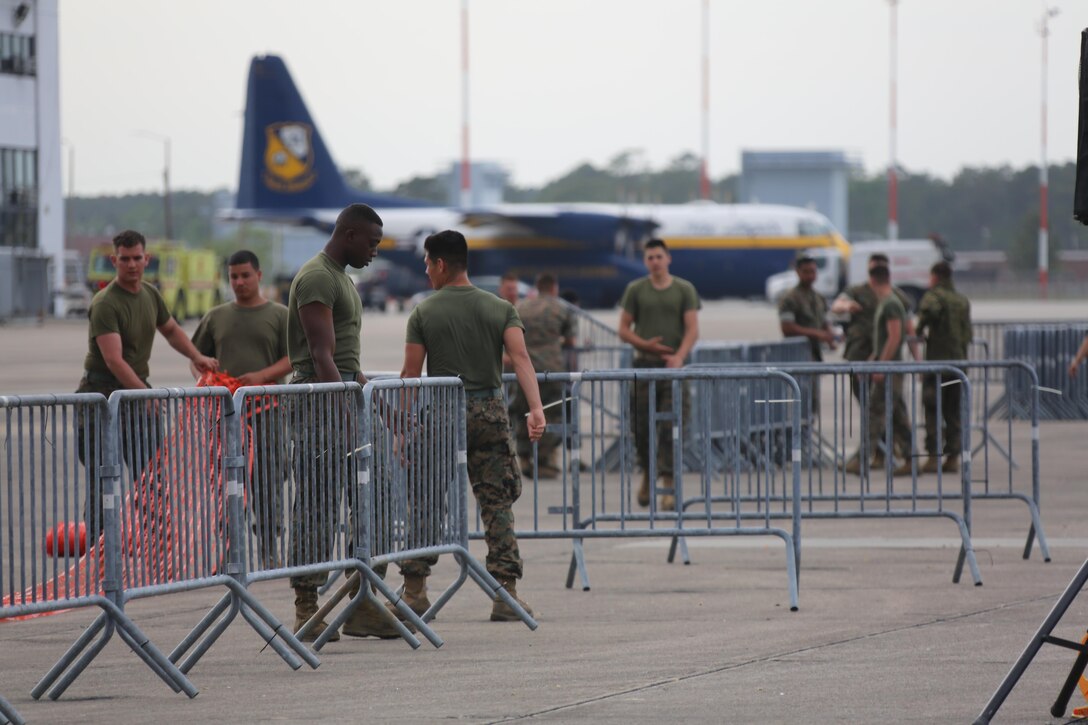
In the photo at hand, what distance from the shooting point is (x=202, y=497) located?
6.95 m

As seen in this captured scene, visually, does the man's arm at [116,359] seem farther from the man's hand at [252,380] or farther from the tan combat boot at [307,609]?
the tan combat boot at [307,609]

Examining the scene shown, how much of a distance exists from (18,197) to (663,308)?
59747 millimetres

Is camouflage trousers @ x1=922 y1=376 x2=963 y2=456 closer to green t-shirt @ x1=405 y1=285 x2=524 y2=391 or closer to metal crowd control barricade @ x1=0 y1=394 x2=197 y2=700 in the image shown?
green t-shirt @ x1=405 y1=285 x2=524 y2=391

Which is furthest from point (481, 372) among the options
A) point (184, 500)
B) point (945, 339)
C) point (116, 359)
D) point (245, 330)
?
point (945, 339)

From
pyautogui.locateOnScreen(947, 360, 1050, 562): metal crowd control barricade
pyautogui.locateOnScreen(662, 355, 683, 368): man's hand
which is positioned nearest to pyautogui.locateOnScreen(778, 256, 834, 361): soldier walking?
pyautogui.locateOnScreen(947, 360, 1050, 562): metal crowd control barricade

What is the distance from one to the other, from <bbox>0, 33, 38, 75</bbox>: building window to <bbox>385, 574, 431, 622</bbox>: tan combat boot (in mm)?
62979

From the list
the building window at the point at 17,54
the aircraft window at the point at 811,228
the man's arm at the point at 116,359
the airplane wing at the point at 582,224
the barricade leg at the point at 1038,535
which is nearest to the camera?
the man's arm at the point at 116,359

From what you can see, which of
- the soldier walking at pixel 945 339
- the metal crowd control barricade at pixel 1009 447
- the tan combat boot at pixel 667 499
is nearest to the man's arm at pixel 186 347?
the tan combat boot at pixel 667 499

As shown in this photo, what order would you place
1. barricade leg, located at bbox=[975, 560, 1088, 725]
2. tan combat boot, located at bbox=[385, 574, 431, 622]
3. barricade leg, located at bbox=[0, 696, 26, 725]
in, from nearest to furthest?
barricade leg, located at bbox=[975, 560, 1088, 725] → barricade leg, located at bbox=[0, 696, 26, 725] → tan combat boot, located at bbox=[385, 574, 431, 622]

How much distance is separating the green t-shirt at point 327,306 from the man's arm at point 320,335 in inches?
1.4

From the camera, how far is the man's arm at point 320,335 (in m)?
7.70

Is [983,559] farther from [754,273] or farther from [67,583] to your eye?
[754,273]

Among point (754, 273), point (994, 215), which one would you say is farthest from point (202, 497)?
point (994, 215)

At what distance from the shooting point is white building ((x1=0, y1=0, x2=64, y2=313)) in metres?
67.5
